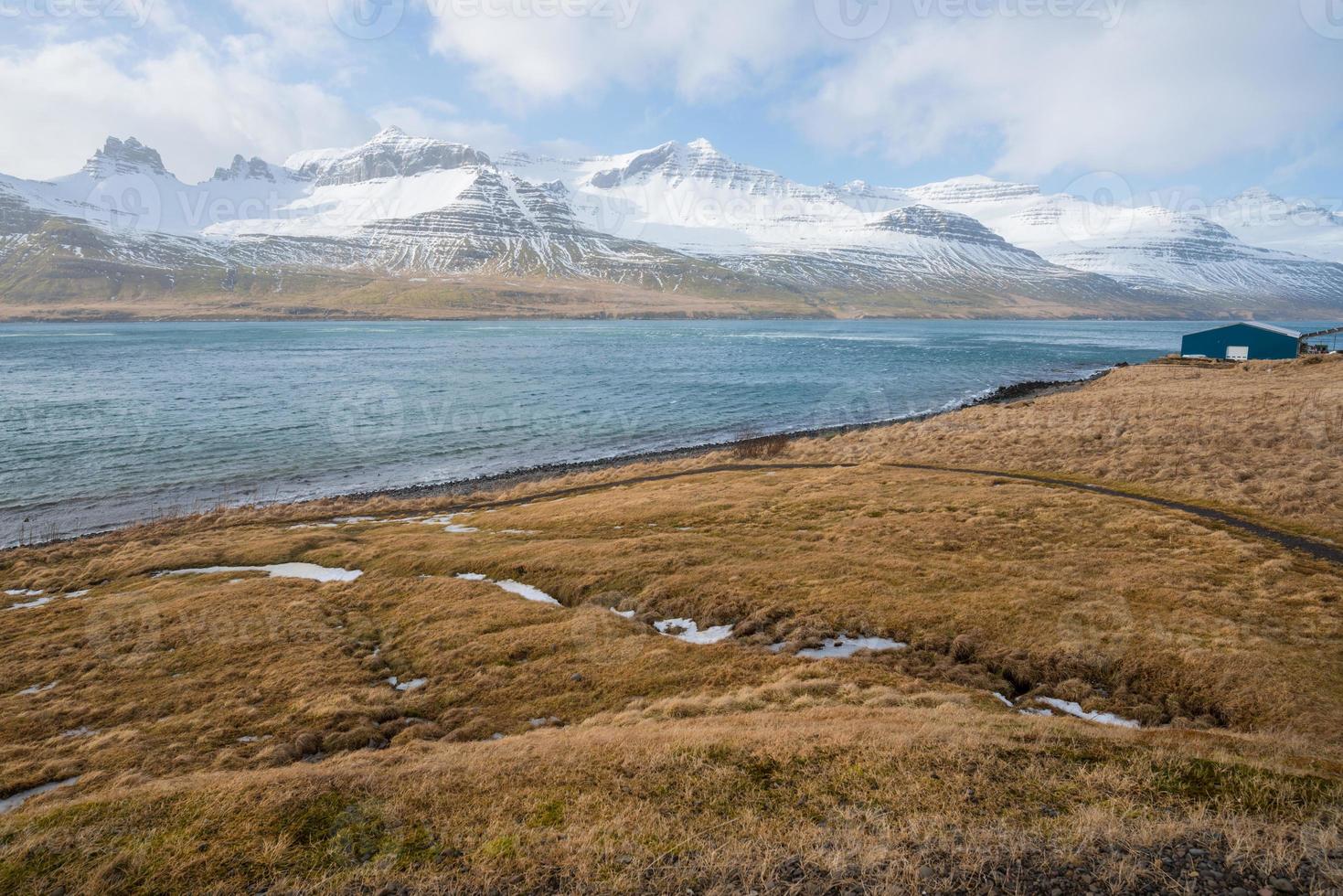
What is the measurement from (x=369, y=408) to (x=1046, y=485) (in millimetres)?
77242

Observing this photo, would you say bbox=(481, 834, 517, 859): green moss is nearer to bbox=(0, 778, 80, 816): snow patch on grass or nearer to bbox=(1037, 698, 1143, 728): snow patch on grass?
bbox=(0, 778, 80, 816): snow patch on grass

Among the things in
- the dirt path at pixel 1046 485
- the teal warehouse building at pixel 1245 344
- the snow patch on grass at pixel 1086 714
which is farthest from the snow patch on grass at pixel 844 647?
the teal warehouse building at pixel 1245 344

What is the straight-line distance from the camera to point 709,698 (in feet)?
57.9

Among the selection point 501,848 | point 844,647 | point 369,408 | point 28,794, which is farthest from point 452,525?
point 369,408

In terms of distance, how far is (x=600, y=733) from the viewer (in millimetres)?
15047

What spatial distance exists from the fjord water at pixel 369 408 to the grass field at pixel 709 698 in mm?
15783

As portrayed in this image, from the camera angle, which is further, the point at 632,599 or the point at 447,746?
the point at 632,599

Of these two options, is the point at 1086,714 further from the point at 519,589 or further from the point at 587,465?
the point at 587,465

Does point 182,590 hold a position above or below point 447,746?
below

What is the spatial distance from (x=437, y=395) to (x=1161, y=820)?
95700mm

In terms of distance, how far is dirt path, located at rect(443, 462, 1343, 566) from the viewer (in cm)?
2725

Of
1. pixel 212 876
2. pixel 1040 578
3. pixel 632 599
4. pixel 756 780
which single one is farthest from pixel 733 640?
pixel 212 876

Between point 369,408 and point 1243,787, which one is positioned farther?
point 369,408

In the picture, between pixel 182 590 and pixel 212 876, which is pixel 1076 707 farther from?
pixel 182 590
